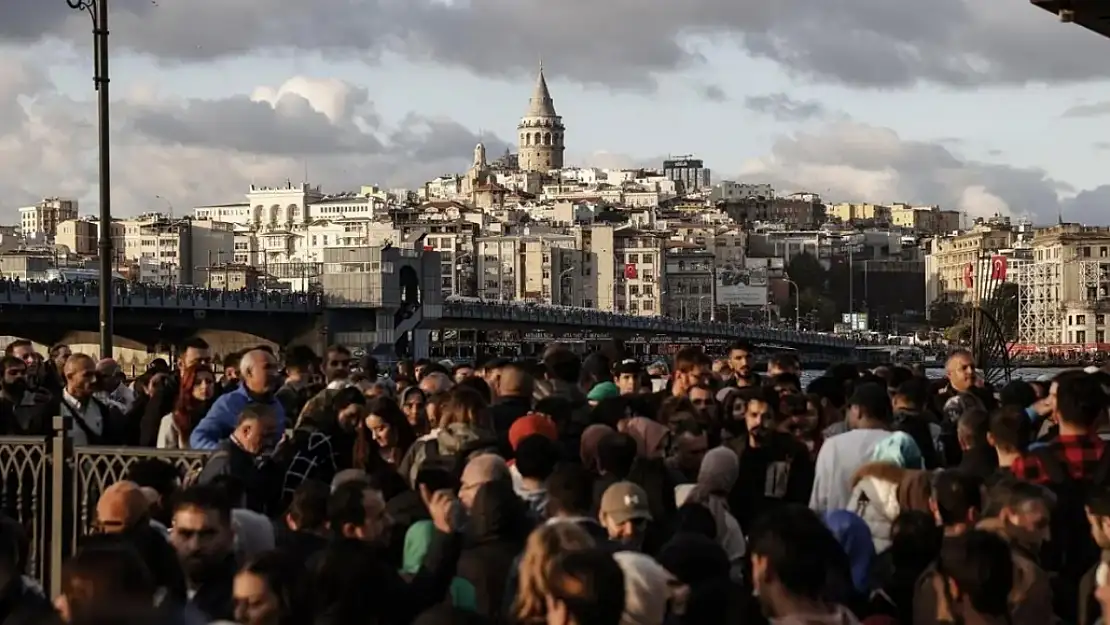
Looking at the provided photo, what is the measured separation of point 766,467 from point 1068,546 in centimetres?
165

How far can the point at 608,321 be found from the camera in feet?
336

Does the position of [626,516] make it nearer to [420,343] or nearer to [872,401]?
[872,401]

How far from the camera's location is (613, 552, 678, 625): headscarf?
4.89 meters

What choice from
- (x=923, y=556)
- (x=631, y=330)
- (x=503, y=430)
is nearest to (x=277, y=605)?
(x=923, y=556)

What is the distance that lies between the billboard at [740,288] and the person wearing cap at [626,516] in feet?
503

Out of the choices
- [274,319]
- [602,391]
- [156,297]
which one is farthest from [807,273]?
[602,391]

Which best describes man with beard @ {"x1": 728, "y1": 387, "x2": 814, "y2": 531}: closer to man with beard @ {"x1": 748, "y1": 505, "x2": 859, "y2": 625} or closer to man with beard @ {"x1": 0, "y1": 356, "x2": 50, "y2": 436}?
man with beard @ {"x1": 748, "y1": 505, "x2": 859, "y2": 625}

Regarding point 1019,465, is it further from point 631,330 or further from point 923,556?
point 631,330

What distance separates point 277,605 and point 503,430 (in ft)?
12.2

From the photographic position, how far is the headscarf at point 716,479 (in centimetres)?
695

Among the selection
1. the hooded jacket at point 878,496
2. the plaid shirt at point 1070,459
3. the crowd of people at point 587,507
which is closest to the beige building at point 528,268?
the crowd of people at point 587,507

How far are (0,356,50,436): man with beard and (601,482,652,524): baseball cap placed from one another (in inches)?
144

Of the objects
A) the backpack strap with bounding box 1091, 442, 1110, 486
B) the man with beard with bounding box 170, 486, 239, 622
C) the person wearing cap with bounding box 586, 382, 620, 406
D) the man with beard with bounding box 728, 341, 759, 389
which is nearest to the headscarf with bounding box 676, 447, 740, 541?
the backpack strap with bounding box 1091, 442, 1110, 486

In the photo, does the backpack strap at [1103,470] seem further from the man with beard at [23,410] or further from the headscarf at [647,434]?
the man with beard at [23,410]
